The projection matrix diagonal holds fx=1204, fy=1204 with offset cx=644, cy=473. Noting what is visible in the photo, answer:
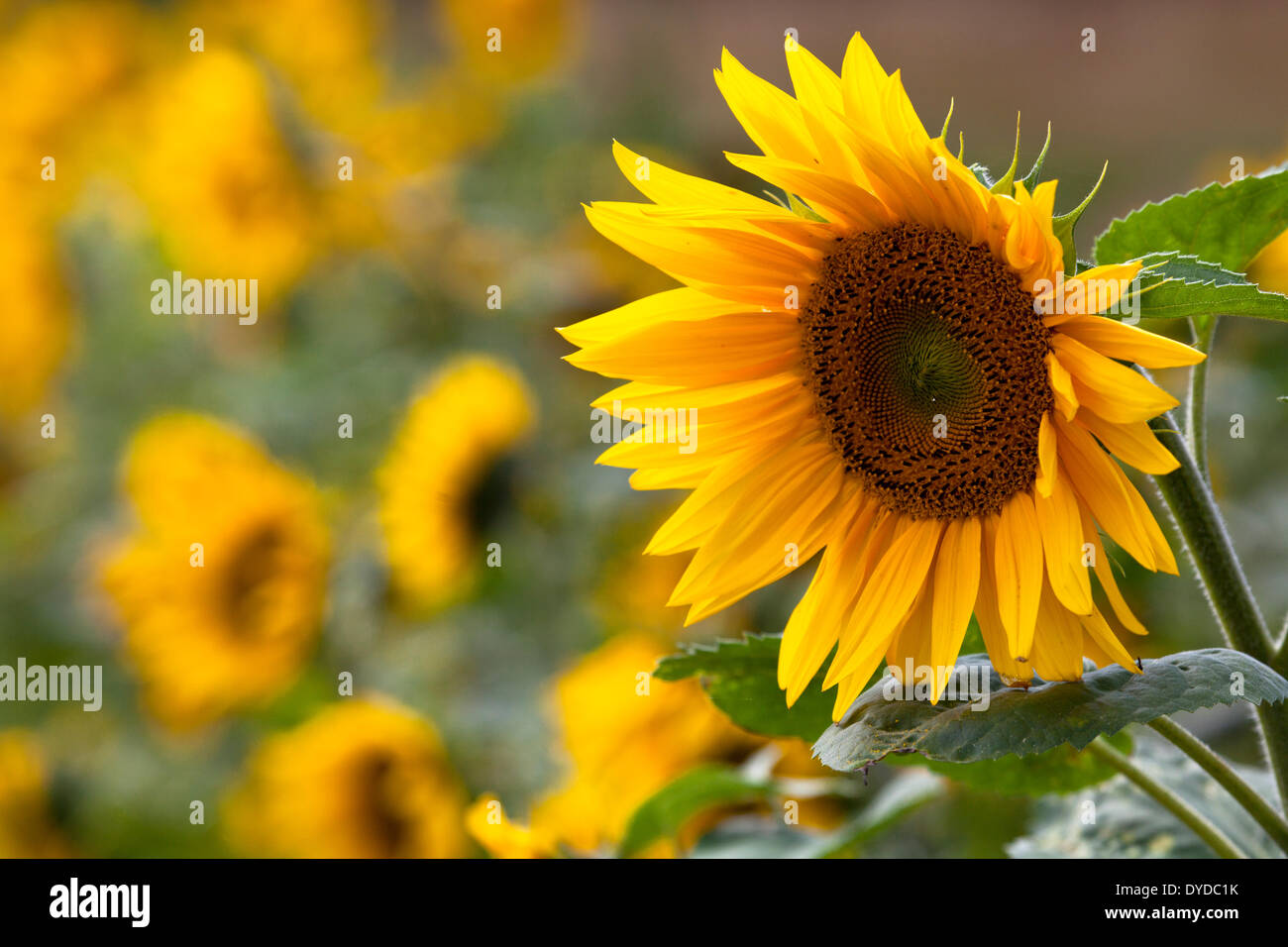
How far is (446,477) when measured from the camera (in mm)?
1760

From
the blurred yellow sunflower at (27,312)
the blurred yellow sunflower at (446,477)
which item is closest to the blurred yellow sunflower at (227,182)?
the blurred yellow sunflower at (27,312)

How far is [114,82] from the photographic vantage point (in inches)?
112

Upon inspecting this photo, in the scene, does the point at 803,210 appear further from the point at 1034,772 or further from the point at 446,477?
the point at 446,477

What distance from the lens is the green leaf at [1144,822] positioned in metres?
0.83

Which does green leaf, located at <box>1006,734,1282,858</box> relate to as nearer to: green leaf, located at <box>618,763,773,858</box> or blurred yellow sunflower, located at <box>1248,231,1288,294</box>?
green leaf, located at <box>618,763,773,858</box>

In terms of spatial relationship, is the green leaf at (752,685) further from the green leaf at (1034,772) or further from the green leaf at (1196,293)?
the green leaf at (1196,293)

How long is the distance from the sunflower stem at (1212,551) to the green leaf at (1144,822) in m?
0.20

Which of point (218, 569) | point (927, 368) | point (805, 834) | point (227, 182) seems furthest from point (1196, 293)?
point (227, 182)

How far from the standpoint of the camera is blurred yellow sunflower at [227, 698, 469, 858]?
5.03ft

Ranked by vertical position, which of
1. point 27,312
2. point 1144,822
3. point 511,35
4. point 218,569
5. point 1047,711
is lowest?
point 1144,822

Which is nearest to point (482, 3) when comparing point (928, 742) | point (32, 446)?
point (32, 446)

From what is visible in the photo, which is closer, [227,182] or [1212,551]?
[1212,551]

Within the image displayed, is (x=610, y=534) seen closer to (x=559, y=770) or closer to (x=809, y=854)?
(x=559, y=770)

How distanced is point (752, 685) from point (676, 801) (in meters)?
0.19
